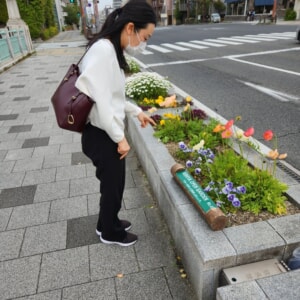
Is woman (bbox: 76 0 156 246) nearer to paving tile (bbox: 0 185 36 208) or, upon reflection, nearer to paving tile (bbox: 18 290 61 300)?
paving tile (bbox: 18 290 61 300)

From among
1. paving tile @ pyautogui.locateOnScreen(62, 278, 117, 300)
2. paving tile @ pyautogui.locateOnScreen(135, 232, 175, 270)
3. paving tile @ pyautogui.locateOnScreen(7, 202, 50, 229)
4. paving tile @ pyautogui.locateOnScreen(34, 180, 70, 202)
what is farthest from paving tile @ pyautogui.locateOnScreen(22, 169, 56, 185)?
paving tile @ pyautogui.locateOnScreen(62, 278, 117, 300)

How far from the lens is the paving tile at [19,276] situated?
2.08m

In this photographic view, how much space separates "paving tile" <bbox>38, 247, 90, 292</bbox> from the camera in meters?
2.14

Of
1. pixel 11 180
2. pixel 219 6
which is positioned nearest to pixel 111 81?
pixel 11 180

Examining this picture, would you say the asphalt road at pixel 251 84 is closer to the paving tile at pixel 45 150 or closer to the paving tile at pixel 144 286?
the paving tile at pixel 144 286

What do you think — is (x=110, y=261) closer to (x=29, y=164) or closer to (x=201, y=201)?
(x=201, y=201)

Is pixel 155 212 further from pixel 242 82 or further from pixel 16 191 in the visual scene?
pixel 242 82

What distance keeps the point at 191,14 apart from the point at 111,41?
219ft

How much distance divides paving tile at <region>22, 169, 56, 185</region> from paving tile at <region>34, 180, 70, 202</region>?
11cm

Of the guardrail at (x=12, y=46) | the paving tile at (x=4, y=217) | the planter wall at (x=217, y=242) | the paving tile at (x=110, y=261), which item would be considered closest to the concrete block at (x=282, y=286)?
the planter wall at (x=217, y=242)

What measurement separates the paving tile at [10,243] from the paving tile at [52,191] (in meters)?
0.55

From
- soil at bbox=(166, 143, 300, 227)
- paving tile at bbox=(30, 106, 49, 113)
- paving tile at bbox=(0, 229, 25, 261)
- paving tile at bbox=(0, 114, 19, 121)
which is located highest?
soil at bbox=(166, 143, 300, 227)

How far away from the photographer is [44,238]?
2.60m

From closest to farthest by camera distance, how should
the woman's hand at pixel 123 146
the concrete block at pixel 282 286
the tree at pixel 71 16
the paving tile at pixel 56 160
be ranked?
the concrete block at pixel 282 286
the woman's hand at pixel 123 146
the paving tile at pixel 56 160
the tree at pixel 71 16
